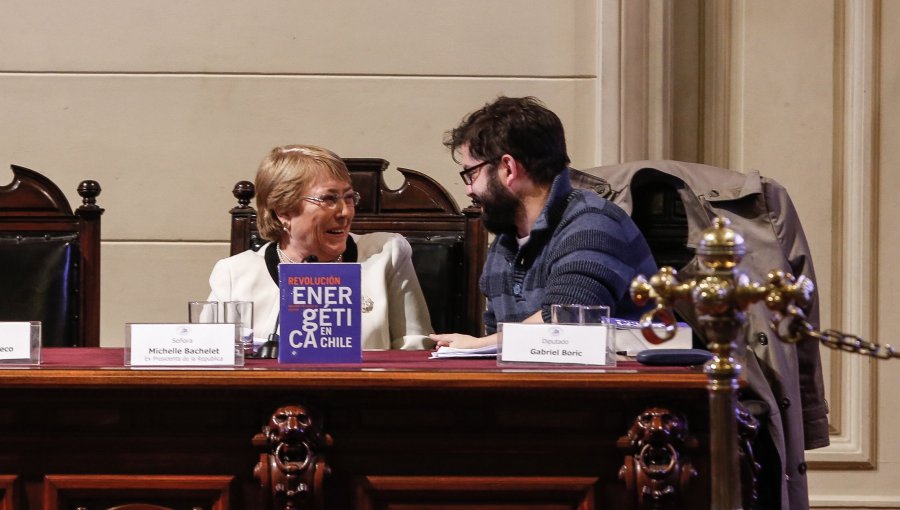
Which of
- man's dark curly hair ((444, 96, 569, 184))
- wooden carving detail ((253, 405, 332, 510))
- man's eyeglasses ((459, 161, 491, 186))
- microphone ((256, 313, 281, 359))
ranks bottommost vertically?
wooden carving detail ((253, 405, 332, 510))

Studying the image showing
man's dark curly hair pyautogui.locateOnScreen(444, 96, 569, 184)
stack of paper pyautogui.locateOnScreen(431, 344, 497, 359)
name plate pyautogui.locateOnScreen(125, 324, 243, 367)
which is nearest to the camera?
name plate pyautogui.locateOnScreen(125, 324, 243, 367)

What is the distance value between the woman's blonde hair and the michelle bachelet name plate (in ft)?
2.97

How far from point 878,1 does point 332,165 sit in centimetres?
174

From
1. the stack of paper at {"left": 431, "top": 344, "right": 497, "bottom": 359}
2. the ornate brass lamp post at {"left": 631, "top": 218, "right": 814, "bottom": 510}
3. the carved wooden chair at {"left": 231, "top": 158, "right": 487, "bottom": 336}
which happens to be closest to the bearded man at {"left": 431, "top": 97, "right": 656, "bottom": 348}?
the carved wooden chair at {"left": 231, "top": 158, "right": 487, "bottom": 336}

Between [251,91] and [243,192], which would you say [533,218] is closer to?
[243,192]

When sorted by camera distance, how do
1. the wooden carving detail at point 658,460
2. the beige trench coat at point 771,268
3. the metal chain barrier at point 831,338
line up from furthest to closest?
the beige trench coat at point 771,268, the wooden carving detail at point 658,460, the metal chain barrier at point 831,338

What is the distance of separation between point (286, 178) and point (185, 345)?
3.37 feet

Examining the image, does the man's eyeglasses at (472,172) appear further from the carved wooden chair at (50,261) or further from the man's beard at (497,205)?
the carved wooden chair at (50,261)

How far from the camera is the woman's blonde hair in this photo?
2637mm

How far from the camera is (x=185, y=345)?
1673 mm

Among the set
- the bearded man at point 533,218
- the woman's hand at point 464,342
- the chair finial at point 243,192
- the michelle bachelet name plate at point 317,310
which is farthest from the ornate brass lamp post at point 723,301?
the chair finial at point 243,192

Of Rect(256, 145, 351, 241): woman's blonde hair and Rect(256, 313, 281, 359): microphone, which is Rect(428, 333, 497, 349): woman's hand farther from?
Rect(256, 145, 351, 241): woman's blonde hair

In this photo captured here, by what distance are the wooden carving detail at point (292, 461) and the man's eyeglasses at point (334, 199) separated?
107 centimetres

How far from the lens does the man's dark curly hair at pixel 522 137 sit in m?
2.48
